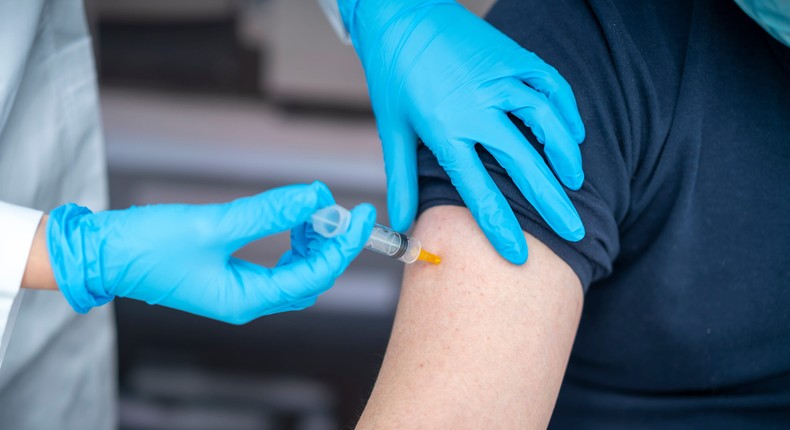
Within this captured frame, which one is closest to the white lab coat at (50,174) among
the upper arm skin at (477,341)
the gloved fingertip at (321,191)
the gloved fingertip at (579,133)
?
the gloved fingertip at (321,191)

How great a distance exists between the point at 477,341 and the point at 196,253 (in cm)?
36

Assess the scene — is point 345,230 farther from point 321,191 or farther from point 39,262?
point 39,262

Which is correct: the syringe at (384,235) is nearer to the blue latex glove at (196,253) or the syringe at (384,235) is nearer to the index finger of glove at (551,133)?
the blue latex glove at (196,253)

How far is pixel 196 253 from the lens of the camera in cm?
84

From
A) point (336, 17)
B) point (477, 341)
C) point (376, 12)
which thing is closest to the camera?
point (477, 341)

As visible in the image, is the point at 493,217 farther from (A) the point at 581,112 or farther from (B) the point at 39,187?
(B) the point at 39,187

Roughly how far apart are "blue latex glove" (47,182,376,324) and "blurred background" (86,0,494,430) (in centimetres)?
128

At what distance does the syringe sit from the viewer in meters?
0.85

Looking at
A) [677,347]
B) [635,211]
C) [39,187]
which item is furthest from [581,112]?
[39,187]

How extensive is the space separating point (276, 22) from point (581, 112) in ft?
5.22

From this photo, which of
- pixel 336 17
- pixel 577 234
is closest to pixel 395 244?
pixel 577 234

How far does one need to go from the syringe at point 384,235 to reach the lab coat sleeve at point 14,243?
1.15 ft

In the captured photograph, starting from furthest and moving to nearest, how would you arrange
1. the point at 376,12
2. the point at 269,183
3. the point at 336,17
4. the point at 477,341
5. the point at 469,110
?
1. the point at 269,183
2. the point at 336,17
3. the point at 376,12
4. the point at 469,110
5. the point at 477,341

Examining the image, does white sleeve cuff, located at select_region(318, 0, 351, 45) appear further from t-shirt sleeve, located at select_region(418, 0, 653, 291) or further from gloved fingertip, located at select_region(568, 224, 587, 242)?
gloved fingertip, located at select_region(568, 224, 587, 242)
